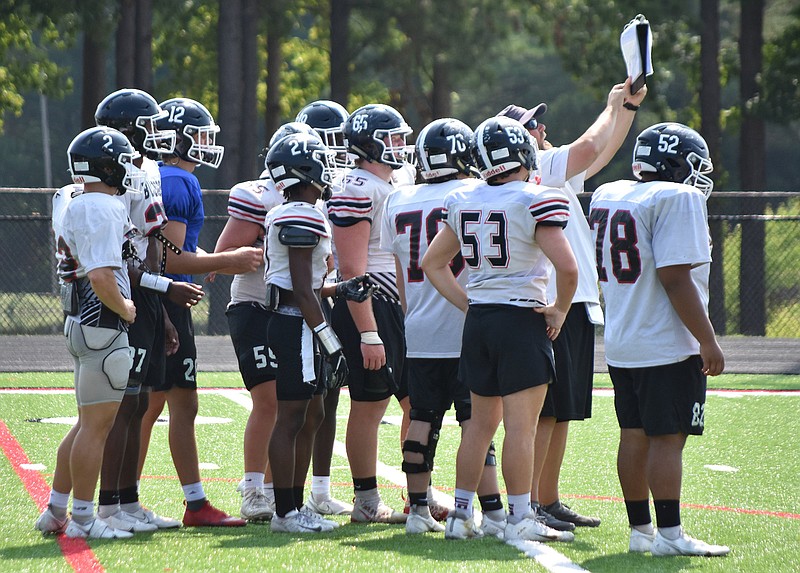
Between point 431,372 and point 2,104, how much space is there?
71.5 feet

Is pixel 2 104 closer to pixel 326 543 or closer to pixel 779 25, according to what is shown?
pixel 779 25

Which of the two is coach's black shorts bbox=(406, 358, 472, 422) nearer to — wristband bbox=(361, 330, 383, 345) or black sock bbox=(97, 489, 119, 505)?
wristband bbox=(361, 330, 383, 345)

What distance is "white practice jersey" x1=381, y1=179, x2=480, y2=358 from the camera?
5984 mm

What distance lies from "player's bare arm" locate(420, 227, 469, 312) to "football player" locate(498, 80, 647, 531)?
0.62m

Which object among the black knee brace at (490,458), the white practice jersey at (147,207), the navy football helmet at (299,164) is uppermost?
the navy football helmet at (299,164)

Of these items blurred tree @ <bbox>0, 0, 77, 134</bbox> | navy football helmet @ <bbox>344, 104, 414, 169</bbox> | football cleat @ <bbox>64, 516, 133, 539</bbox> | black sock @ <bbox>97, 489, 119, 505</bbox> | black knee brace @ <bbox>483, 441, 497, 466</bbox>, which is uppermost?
blurred tree @ <bbox>0, 0, 77, 134</bbox>

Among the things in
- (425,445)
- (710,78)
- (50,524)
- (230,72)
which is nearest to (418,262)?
(425,445)

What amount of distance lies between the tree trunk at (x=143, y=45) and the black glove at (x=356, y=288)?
17551 mm

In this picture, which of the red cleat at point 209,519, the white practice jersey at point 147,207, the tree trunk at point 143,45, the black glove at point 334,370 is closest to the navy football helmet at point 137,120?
the white practice jersey at point 147,207

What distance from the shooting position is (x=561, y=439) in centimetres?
631

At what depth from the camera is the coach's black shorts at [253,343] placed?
6379mm

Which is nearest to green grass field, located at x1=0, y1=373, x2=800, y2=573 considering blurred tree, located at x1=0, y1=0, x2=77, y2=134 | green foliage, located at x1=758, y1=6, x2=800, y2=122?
green foliage, located at x1=758, y1=6, x2=800, y2=122

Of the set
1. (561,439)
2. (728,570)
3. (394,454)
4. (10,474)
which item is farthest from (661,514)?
(10,474)

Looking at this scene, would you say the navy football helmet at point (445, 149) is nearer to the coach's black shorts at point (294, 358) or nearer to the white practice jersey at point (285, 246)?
the white practice jersey at point (285, 246)
